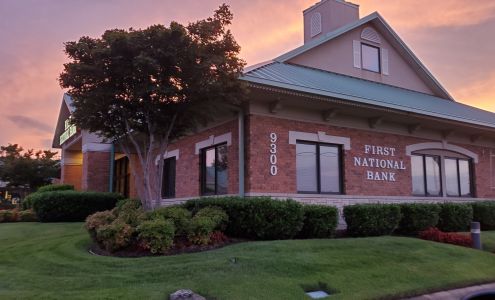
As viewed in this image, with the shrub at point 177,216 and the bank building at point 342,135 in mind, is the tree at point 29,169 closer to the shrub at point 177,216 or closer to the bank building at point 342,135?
the bank building at point 342,135

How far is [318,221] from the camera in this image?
1203cm

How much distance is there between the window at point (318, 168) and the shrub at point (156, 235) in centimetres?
528

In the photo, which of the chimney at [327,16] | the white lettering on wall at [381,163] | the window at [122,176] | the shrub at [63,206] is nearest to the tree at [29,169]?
the window at [122,176]

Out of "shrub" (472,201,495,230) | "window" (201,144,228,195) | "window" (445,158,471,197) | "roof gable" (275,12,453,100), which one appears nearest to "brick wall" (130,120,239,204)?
"window" (201,144,228,195)

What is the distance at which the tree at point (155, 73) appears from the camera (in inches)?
440

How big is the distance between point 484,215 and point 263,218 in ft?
29.9

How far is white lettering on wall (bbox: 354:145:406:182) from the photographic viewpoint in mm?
15517

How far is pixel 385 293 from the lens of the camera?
26.0ft

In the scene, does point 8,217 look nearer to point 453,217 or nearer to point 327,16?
point 327,16

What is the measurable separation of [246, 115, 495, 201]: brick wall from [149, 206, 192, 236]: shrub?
2.75m

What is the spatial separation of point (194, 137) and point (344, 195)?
218 inches

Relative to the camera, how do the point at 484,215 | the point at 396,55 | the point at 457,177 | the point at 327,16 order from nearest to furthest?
the point at 484,215 → the point at 457,177 → the point at 396,55 → the point at 327,16

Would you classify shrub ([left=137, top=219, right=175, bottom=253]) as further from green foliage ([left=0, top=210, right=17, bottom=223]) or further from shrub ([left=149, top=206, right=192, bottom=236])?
green foliage ([left=0, top=210, right=17, bottom=223])

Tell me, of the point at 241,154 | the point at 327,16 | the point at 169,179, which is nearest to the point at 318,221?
the point at 241,154
